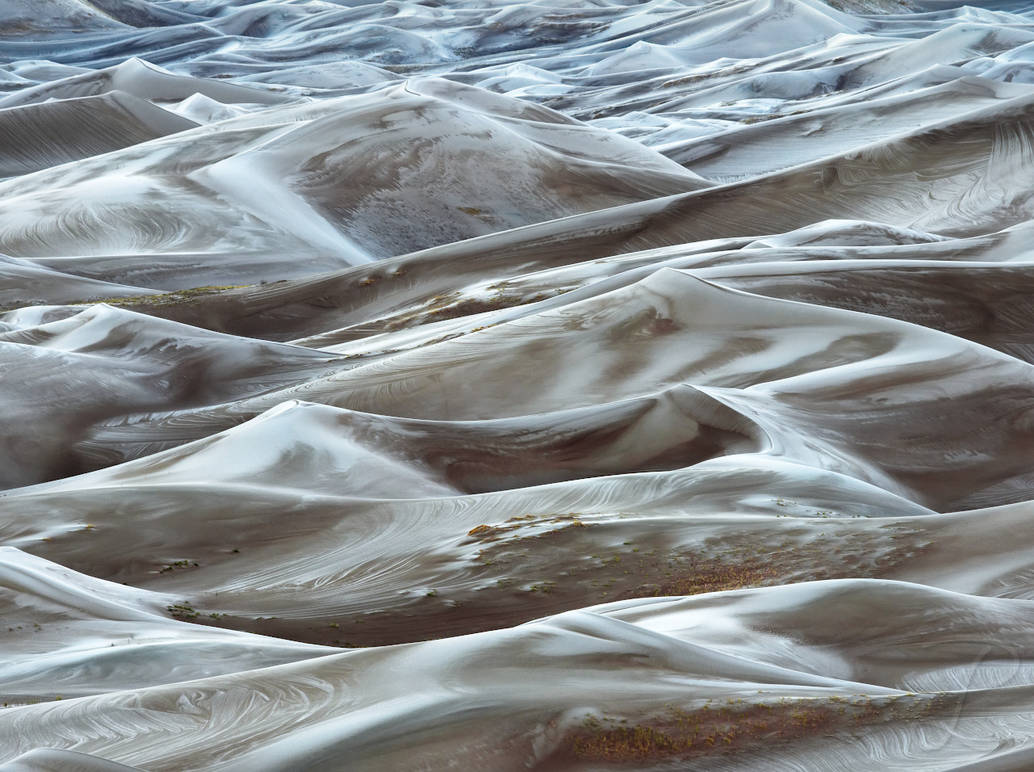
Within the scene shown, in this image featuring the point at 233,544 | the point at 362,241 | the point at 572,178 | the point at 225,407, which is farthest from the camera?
the point at 572,178

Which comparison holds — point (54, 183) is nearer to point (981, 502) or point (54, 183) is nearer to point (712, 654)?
point (981, 502)

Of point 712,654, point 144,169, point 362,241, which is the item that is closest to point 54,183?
point 144,169

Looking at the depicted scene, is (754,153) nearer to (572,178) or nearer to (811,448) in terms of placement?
(572,178)

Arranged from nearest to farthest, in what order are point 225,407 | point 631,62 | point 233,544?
point 233,544 < point 225,407 < point 631,62

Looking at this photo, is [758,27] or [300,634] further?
[758,27]

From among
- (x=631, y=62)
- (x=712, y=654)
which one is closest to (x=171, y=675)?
(x=712, y=654)

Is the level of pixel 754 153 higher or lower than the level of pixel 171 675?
lower
